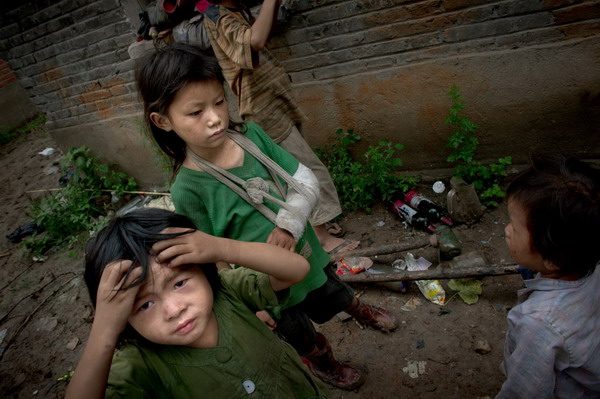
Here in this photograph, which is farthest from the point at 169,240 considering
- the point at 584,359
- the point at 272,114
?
the point at 272,114

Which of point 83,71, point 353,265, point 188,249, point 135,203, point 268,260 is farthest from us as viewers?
point 135,203

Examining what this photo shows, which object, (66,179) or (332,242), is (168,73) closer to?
(332,242)

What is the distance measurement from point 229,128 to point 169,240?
752 mm

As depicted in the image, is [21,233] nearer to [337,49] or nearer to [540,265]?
[337,49]

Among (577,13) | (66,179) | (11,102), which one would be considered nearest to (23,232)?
(66,179)

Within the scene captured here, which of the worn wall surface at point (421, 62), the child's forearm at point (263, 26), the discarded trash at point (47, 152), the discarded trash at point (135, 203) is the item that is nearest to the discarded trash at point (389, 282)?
the worn wall surface at point (421, 62)

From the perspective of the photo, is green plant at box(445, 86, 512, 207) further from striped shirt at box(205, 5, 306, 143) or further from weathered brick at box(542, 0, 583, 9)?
striped shirt at box(205, 5, 306, 143)

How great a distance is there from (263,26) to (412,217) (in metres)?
1.93

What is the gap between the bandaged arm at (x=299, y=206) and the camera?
1451 millimetres

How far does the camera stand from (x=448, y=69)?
2.93 meters

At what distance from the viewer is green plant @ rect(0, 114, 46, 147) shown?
27.9 ft

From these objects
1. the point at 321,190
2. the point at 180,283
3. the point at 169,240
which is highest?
the point at 169,240

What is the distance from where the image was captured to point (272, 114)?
267cm

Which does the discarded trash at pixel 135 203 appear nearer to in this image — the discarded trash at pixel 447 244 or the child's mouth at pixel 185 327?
the discarded trash at pixel 447 244
